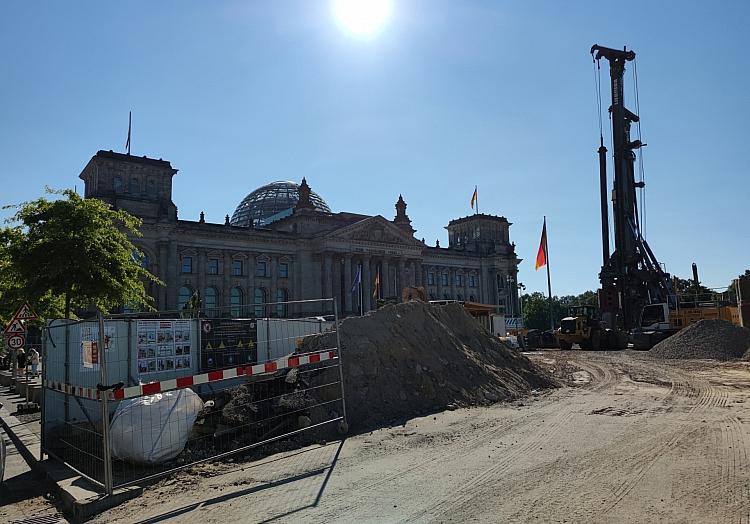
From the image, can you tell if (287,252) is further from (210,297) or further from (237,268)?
(210,297)

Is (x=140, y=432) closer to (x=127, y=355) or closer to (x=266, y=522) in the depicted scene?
Result: (x=266, y=522)

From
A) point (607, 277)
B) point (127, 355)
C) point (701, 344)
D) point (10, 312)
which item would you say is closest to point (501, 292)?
point (607, 277)

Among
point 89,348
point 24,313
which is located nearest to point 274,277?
point 24,313

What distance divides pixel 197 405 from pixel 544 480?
549 cm

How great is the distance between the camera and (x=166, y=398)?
8.84 m

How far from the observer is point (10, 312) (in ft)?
84.0

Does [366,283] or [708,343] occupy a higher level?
[366,283]

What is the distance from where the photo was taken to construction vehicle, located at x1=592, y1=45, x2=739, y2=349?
37.3 m

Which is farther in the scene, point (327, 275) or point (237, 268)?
point (327, 275)

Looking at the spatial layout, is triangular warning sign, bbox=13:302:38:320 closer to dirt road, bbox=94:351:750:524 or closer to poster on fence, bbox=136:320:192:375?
poster on fence, bbox=136:320:192:375

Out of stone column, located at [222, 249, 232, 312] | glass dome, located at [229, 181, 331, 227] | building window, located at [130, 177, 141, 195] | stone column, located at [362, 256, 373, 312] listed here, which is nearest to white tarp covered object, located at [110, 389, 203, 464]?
building window, located at [130, 177, 141, 195]

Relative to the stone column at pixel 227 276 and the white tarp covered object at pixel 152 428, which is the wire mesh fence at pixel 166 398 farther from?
the stone column at pixel 227 276

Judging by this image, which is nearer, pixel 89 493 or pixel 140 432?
pixel 89 493

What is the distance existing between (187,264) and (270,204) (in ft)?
76.3
